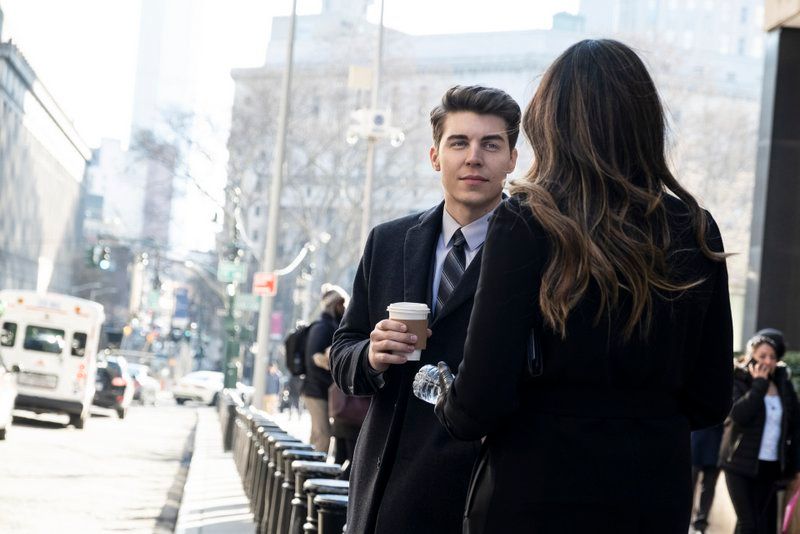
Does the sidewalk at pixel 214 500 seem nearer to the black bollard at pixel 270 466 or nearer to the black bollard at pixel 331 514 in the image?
the black bollard at pixel 270 466

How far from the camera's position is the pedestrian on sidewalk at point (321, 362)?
13.5 m

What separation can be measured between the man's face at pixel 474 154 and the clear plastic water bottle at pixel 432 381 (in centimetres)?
116

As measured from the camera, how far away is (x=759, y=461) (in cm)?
1047

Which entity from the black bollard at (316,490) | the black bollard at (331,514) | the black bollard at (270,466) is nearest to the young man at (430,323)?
the black bollard at (331,514)

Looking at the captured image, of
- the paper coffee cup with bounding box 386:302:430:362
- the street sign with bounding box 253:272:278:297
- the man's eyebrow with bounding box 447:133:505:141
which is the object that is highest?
the street sign with bounding box 253:272:278:297

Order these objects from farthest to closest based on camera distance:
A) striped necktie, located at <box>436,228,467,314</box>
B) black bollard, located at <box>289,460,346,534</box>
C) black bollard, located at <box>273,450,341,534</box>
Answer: black bollard, located at <box>273,450,341,534</box>
black bollard, located at <box>289,460,346,534</box>
striped necktie, located at <box>436,228,467,314</box>

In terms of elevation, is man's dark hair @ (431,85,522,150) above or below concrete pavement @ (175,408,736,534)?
above

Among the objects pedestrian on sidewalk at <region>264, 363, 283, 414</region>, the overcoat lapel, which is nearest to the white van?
pedestrian on sidewalk at <region>264, 363, 283, 414</region>

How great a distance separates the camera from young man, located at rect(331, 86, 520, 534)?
4.07 metres

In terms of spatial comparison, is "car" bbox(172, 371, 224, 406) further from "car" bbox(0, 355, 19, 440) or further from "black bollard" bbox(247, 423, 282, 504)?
"black bollard" bbox(247, 423, 282, 504)

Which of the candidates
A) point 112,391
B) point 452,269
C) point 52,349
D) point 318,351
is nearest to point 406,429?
point 452,269

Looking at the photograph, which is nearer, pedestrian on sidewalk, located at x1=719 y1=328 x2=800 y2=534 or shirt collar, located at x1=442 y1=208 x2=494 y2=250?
shirt collar, located at x1=442 y1=208 x2=494 y2=250

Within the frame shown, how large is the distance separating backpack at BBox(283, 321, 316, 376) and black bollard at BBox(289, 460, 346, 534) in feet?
21.4

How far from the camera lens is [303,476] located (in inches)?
312
